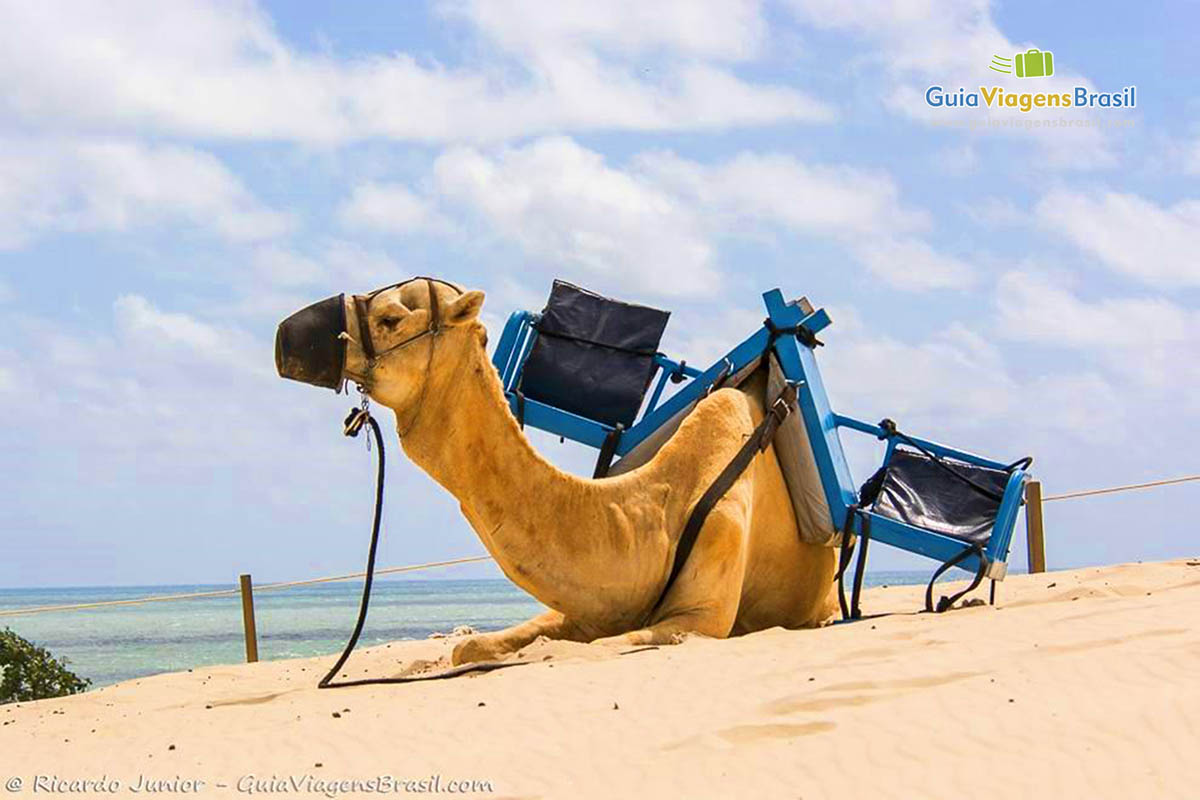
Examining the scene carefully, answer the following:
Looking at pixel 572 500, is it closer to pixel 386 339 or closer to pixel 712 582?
pixel 712 582

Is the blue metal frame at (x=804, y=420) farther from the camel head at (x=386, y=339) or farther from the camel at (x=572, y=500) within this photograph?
the camel head at (x=386, y=339)

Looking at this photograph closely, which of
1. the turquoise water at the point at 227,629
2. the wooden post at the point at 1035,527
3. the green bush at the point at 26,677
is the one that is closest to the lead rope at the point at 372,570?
the green bush at the point at 26,677

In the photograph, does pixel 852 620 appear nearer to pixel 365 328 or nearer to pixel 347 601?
pixel 365 328

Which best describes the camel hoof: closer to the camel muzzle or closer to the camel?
the camel

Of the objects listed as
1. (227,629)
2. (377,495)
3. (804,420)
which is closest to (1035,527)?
(804,420)

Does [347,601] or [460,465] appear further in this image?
[347,601]

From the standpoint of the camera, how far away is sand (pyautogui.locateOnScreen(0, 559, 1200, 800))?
4.88 m

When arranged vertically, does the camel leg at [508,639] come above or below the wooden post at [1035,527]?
below

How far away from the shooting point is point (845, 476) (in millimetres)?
8539

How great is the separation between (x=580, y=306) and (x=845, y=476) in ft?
5.94

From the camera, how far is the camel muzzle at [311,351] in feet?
21.8

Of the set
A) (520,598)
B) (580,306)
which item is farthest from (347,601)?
(580,306)

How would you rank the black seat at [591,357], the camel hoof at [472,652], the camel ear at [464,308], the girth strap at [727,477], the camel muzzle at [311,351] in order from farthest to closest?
the black seat at [591,357] < the girth strap at [727,477] < the camel hoof at [472,652] < the camel ear at [464,308] < the camel muzzle at [311,351]

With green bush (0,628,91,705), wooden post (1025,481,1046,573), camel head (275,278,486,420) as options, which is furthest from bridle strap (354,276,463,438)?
wooden post (1025,481,1046,573)
